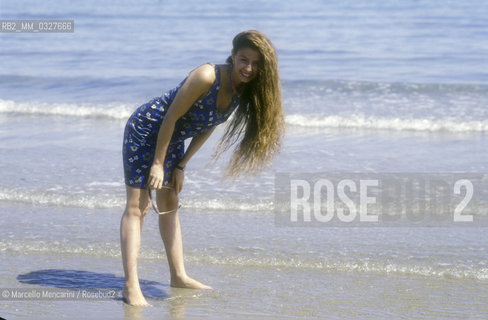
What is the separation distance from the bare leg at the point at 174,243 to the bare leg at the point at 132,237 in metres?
0.19

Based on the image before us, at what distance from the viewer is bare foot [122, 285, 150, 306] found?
392 cm

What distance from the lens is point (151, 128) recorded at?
378 cm

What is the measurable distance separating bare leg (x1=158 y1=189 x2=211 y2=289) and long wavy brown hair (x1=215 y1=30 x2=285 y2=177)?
1.51 ft

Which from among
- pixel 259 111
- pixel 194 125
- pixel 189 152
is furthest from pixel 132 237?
pixel 259 111

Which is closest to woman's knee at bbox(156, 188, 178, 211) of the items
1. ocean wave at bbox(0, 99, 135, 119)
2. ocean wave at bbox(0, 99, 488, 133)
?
ocean wave at bbox(0, 99, 488, 133)

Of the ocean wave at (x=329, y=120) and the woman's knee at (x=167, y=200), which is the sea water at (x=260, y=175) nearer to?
the ocean wave at (x=329, y=120)

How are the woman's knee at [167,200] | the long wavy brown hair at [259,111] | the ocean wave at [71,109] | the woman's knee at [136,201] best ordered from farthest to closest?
the ocean wave at [71,109]
the woman's knee at [167,200]
the woman's knee at [136,201]
the long wavy brown hair at [259,111]

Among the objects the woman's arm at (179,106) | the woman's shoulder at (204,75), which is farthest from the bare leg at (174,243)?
the woman's shoulder at (204,75)

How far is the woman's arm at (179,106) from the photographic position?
140 inches

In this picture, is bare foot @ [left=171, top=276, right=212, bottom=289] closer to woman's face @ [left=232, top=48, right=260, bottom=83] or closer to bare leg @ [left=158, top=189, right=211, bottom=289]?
bare leg @ [left=158, top=189, right=211, bottom=289]

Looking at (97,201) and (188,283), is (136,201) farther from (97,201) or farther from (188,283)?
(97,201)

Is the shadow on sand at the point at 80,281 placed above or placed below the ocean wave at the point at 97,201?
below
